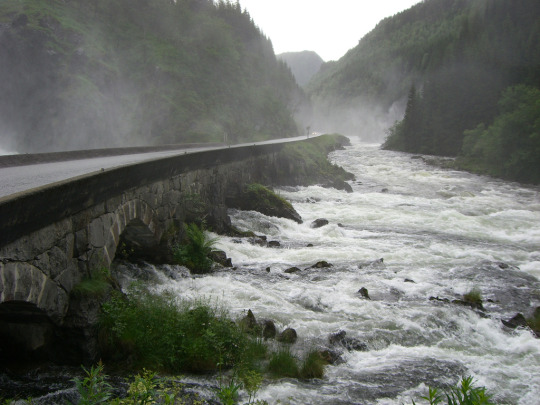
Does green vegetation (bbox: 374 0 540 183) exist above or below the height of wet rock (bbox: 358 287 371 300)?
above

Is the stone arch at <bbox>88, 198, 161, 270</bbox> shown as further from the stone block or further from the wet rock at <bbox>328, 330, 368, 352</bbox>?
the wet rock at <bbox>328, 330, 368, 352</bbox>

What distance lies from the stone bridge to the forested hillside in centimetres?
3652

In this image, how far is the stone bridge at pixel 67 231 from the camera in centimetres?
493

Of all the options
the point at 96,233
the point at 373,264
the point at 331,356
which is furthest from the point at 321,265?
the point at 96,233

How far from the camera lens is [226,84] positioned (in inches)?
2539

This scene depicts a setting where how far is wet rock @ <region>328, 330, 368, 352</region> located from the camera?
7.82m

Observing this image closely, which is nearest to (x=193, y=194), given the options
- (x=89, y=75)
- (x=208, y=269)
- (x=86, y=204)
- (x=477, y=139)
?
(x=208, y=269)

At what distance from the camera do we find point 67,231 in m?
6.21

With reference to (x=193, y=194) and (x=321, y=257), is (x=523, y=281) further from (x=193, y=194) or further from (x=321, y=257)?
(x=193, y=194)

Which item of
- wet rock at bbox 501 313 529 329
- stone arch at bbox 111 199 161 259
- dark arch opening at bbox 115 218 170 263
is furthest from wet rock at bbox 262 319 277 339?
wet rock at bbox 501 313 529 329

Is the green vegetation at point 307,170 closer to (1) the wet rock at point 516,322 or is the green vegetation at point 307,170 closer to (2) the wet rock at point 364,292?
(2) the wet rock at point 364,292

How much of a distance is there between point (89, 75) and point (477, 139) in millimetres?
43880

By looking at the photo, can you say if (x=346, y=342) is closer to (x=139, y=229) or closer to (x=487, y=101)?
(x=139, y=229)

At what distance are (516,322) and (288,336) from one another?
526cm
